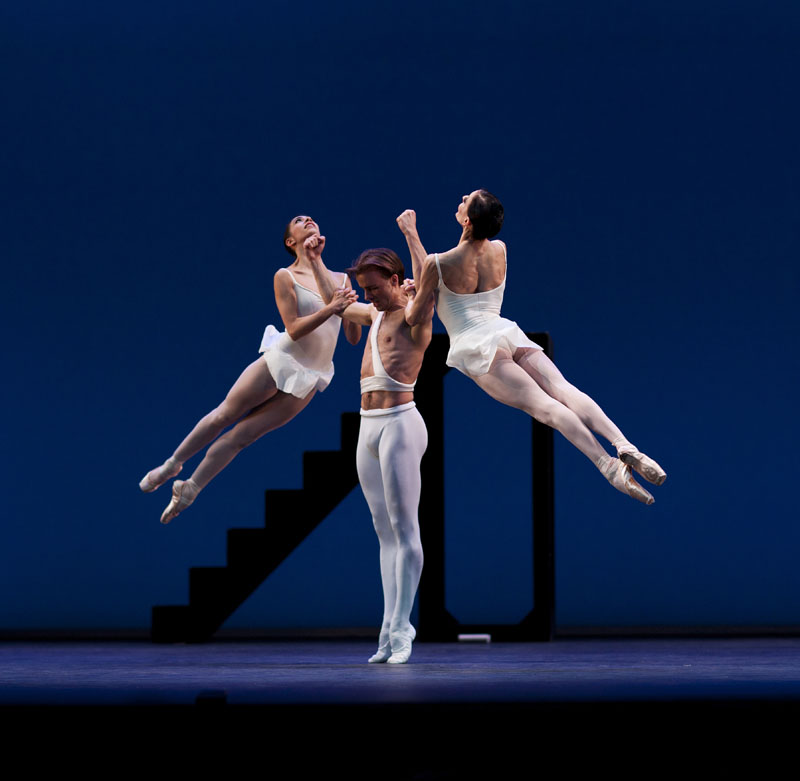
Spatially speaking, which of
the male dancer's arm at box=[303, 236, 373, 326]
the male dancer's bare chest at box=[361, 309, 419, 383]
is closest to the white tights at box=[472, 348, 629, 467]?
the male dancer's bare chest at box=[361, 309, 419, 383]

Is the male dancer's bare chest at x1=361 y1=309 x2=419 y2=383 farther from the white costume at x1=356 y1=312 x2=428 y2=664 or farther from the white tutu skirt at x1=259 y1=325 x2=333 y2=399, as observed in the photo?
the white tutu skirt at x1=259 y1=325 x2=333 y2=399

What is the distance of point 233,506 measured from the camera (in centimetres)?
882

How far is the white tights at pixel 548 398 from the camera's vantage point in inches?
210

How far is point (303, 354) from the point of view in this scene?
6406 mm

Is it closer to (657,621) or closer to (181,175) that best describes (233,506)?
(181,175)

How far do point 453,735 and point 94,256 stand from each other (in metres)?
6.35

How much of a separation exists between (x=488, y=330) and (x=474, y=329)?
66mm

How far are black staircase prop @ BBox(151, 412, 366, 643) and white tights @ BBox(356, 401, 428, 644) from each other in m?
1.44

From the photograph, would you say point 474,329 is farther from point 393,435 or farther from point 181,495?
point 181,495

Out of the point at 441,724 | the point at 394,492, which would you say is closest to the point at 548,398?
the point at 394,492

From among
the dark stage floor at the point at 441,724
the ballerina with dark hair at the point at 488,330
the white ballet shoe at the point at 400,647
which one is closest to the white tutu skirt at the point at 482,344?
the ballerina with dark hair at the point at 488,330

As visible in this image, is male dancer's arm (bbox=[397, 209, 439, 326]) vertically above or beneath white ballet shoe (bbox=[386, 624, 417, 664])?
above

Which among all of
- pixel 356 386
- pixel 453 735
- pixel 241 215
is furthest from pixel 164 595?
pixel 453 735

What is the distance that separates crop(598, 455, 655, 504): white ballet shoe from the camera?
204 inches
